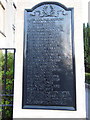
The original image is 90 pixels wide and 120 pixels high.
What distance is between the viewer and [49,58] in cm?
249

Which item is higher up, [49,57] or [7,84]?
[49,57]

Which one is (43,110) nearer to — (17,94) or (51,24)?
(17,94)

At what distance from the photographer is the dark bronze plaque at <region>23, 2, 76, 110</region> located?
2.40 meters

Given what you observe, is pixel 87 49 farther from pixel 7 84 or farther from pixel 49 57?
pixel 49 57

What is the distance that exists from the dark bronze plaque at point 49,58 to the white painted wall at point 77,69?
0.09 meters

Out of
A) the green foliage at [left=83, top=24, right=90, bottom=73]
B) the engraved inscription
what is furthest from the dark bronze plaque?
the green foliage at [left=83, top=24, right=90, bottom=73]

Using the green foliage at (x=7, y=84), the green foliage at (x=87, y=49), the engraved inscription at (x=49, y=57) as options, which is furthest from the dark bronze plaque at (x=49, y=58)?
the green foliage at (x=87, y=49)

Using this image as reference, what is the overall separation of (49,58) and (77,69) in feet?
1.92

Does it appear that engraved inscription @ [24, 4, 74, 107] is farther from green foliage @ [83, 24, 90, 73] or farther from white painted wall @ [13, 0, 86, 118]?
green foliage @ [83, 24, 90, 73]

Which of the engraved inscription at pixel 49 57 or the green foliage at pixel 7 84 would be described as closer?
the engraved inscription at pixel 49 57

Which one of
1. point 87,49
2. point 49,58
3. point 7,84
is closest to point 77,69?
point 49,58

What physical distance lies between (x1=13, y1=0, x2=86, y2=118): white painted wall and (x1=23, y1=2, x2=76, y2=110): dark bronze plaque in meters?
0.09

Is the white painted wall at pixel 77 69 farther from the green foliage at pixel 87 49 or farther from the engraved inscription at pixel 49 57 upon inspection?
the green foliage at pixel 87 49

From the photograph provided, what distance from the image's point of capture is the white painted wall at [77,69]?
2361mm
